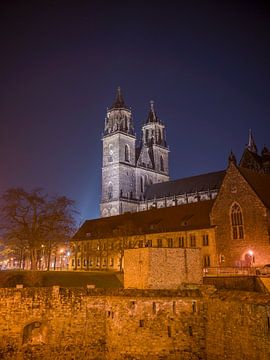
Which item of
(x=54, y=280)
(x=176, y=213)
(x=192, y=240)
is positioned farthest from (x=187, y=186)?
(x=54, y=280)

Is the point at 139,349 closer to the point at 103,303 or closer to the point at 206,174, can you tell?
the point at 103,303

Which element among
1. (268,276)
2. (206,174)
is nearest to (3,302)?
(268,276)

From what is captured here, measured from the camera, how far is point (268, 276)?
31.5 m

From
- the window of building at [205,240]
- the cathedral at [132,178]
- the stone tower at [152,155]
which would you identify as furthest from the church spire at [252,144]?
the window of building at [205,240]

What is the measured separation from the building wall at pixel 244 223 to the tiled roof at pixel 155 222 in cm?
332

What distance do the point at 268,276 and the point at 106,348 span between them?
13980mm

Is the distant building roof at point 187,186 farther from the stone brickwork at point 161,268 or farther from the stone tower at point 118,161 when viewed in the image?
the stone brickwork at point 161,268

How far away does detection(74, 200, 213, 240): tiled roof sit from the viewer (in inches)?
2240

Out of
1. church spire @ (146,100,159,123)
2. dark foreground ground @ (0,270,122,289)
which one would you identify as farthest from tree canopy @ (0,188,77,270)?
church spire @ (146,100,159,123)

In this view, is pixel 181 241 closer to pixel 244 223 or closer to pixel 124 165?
pixel 244 223

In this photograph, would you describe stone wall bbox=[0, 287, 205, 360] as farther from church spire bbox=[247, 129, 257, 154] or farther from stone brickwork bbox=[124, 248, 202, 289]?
church spire bbox=[247, 129, 257, 154]

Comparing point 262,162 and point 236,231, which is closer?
point 236,231

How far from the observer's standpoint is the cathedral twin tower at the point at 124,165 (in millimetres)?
114375

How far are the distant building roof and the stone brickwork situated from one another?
70.4m
